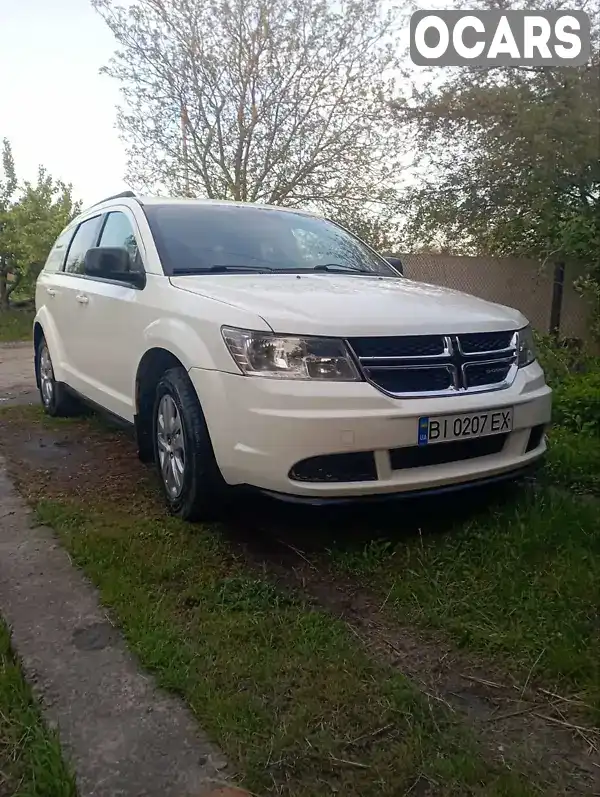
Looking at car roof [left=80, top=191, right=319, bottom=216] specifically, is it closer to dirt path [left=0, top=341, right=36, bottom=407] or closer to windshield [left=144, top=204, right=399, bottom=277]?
windshield [left=144, top=204, right=399, bottom=277]

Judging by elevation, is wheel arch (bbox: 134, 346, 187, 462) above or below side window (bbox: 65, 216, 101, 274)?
below

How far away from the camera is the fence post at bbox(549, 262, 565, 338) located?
25.4ft

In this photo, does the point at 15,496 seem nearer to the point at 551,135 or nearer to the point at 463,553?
the point at 463,553

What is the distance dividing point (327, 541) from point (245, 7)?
12.8 m

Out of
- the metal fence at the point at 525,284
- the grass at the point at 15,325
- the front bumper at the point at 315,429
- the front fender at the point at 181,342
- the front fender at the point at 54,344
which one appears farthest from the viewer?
the grass at the point at 15,325

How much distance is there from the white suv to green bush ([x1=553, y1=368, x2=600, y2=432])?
161cm

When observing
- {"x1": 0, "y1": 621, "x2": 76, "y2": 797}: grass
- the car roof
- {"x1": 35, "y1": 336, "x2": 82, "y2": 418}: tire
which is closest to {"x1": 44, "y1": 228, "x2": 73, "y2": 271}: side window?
{"x1": 35, "y1": 336, "x2": 82, "y2": 418}: tire

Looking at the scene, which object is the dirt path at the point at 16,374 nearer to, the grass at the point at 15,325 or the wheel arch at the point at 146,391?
the grass at the point at 15,325

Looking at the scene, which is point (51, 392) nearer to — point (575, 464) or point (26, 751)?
point (575, 464)

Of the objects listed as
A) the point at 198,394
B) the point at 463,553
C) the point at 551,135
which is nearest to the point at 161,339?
the point at 198,394

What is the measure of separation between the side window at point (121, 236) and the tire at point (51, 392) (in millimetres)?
1286

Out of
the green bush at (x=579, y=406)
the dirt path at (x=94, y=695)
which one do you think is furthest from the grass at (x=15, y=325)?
the dirt path at (x=94, y=695)

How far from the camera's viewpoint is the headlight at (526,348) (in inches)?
126

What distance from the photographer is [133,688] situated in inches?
79.4
